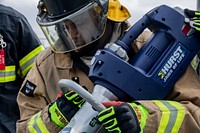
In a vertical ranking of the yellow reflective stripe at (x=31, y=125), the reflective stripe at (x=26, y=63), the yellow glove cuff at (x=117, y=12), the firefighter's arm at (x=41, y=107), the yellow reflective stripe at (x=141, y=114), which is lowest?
the reflective stripe at (x=26, y=63)

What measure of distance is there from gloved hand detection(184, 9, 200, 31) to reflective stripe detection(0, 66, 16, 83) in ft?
4.30

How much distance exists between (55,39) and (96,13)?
0.22 m

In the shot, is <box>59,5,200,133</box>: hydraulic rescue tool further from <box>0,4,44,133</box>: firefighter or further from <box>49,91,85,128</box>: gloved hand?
<box>0,4,44,133</box>: firefighter

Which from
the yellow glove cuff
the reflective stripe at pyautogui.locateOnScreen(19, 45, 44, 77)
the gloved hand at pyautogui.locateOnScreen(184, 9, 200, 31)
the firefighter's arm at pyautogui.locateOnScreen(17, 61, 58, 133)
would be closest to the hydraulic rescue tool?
the gloved hand at pyautogui.locateOnScreen(184, 9, 200, 31)

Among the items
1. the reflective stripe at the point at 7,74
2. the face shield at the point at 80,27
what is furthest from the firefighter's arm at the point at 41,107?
the reflective stripe at the point at 7,74

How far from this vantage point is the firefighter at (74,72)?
5.77 feet

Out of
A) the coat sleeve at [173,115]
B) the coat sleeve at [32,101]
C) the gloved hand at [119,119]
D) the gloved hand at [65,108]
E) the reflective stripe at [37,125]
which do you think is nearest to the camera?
the gloved hand at [119,119]

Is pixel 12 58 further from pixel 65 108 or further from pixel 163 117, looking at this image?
pixel 163 117

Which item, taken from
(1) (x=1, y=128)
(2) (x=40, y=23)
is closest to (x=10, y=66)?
(1) (x=1, y=128)

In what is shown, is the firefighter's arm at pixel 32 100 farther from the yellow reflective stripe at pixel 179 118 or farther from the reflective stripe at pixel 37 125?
the yellow reflective stripe at pixel 179 118

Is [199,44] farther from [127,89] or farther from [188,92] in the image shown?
[127,89]

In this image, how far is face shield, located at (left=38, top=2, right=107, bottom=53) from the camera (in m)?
2.00

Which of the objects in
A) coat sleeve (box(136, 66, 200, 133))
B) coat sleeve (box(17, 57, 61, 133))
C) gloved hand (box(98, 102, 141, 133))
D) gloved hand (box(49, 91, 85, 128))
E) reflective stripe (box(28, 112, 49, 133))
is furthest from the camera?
coat sleeve (box(17, 57, 61, 133))

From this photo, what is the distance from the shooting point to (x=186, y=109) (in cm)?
177
